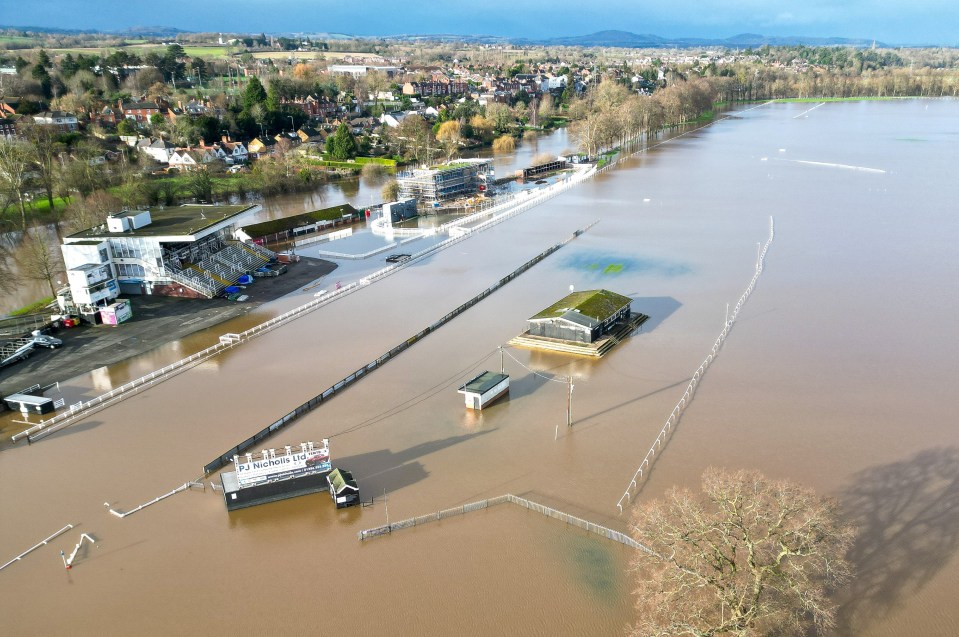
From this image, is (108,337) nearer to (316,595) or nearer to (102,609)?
(102,609)

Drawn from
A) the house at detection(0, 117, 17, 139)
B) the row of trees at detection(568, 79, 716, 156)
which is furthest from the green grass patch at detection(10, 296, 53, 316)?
the row of trees at detection(568, 79, 716, 156)

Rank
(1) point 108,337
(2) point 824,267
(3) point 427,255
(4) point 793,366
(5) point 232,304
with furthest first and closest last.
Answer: (3) point 427,255, (2) point 824,267, (5) point 232,304, (1) point 108,337, (4) point 793,366

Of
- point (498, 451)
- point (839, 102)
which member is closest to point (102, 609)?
point (498, 451)

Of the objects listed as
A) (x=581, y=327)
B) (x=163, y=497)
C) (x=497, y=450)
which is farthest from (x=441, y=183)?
(x=163, y=497)

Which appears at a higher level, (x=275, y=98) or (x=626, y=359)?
(x=275, y=98)

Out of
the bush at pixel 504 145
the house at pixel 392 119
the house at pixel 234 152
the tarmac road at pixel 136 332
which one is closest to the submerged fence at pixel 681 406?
the tarmac road at pixel 136 332

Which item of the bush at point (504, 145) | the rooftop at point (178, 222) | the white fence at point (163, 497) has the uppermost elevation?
the rooftop at point (178, 222)

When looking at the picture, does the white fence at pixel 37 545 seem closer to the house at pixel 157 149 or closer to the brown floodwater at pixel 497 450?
the brown floodwater at pixel 497 450
